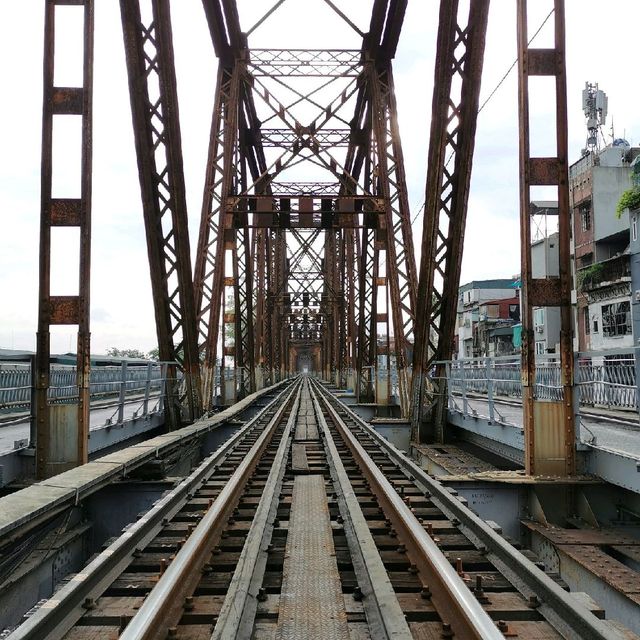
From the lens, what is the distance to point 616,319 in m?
29.8

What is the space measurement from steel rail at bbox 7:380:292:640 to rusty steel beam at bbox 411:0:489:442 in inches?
260

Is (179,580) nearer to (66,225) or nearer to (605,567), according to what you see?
(605,567)

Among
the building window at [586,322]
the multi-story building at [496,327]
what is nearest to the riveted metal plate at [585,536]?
the building window at [586,322]

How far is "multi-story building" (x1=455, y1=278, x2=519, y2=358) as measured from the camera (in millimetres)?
61844

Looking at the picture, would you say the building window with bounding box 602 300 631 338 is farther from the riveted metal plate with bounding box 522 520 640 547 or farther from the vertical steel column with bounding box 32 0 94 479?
the vertical steel column with bounding box 32 0 94 479

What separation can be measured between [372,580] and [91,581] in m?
1.73

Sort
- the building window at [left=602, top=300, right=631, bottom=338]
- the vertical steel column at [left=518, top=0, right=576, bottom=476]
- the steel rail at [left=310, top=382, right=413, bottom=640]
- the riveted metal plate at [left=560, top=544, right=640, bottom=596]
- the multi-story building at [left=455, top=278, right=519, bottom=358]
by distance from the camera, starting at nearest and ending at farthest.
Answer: the steel rail at [left=310, top=382, right=413, bottom=640] → the riveted metal plate at [left=560, top=544, right=640, bottom=596] → the vertical steel column at [left=518, top=0, right=576, bottom=476] → the building window at [left=602, top=300, right=631, bottom=338] → the multi-story building at [left=455, top=278, right=519, bottom=358]

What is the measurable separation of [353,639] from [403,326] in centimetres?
1207

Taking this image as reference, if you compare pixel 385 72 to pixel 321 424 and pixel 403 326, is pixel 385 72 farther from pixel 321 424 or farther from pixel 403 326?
pixel 321 424

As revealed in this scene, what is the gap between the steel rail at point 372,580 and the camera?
2773mm

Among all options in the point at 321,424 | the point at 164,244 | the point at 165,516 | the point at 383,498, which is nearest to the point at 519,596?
the point at 383,498

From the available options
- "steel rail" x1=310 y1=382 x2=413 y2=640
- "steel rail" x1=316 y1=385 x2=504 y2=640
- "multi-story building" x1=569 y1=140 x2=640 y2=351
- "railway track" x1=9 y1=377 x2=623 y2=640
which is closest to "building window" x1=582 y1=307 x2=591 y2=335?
"multi-story building" x1=569 y1=140 x2=640 y2=351

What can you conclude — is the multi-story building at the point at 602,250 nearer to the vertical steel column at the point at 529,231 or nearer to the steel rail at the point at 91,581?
the vertical steel column at the point at 529,231

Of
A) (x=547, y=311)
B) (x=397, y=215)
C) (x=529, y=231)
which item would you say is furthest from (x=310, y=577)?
(x=547, y=311)
